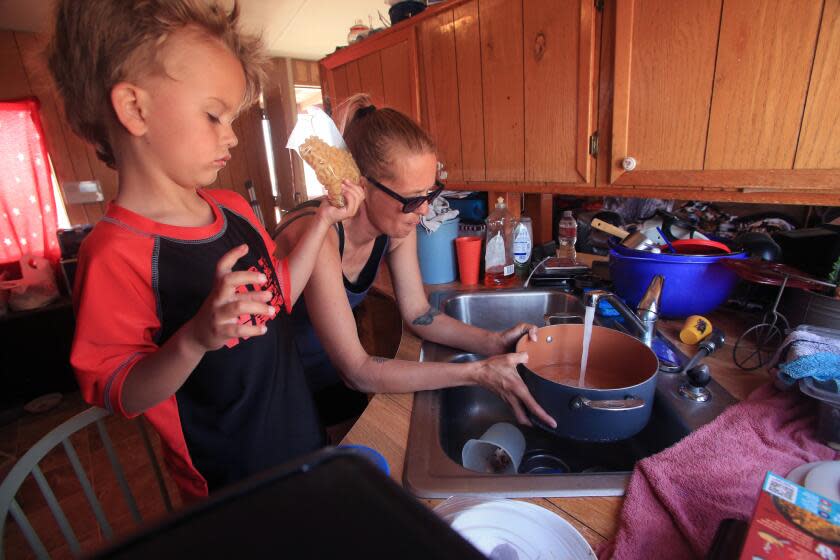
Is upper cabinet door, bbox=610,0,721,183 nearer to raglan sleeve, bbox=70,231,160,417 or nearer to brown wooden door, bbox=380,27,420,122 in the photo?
brown wooden door, bbox=380,27,420,122

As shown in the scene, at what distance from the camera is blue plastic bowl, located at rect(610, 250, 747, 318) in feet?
3.72

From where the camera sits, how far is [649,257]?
Answer: 117 cm

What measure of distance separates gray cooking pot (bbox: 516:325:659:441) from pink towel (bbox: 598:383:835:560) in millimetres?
99

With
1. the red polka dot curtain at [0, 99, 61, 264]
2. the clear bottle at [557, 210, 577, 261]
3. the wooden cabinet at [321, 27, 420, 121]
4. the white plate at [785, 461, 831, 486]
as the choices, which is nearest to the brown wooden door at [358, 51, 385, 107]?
the wooden cabinet at [321, 27, 420, 121]

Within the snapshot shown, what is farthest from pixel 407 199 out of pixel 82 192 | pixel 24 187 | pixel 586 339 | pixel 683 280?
pixel 82 192

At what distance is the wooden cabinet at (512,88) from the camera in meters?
1.28

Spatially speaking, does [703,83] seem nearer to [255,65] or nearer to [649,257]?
[649,257]

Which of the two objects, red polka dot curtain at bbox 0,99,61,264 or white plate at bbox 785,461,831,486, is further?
red polka dot curtain at bbox 0,99,61,264

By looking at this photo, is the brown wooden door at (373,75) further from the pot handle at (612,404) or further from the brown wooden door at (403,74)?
the pot handle at (612,404)

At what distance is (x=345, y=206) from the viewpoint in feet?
3.40

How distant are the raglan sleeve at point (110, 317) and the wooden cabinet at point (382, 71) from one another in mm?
1425

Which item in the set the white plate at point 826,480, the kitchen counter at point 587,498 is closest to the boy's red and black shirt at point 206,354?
the kitchen counter at point 587,498

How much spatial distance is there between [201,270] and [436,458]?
574 mm

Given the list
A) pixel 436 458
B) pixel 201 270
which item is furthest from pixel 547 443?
pixel 201 270
